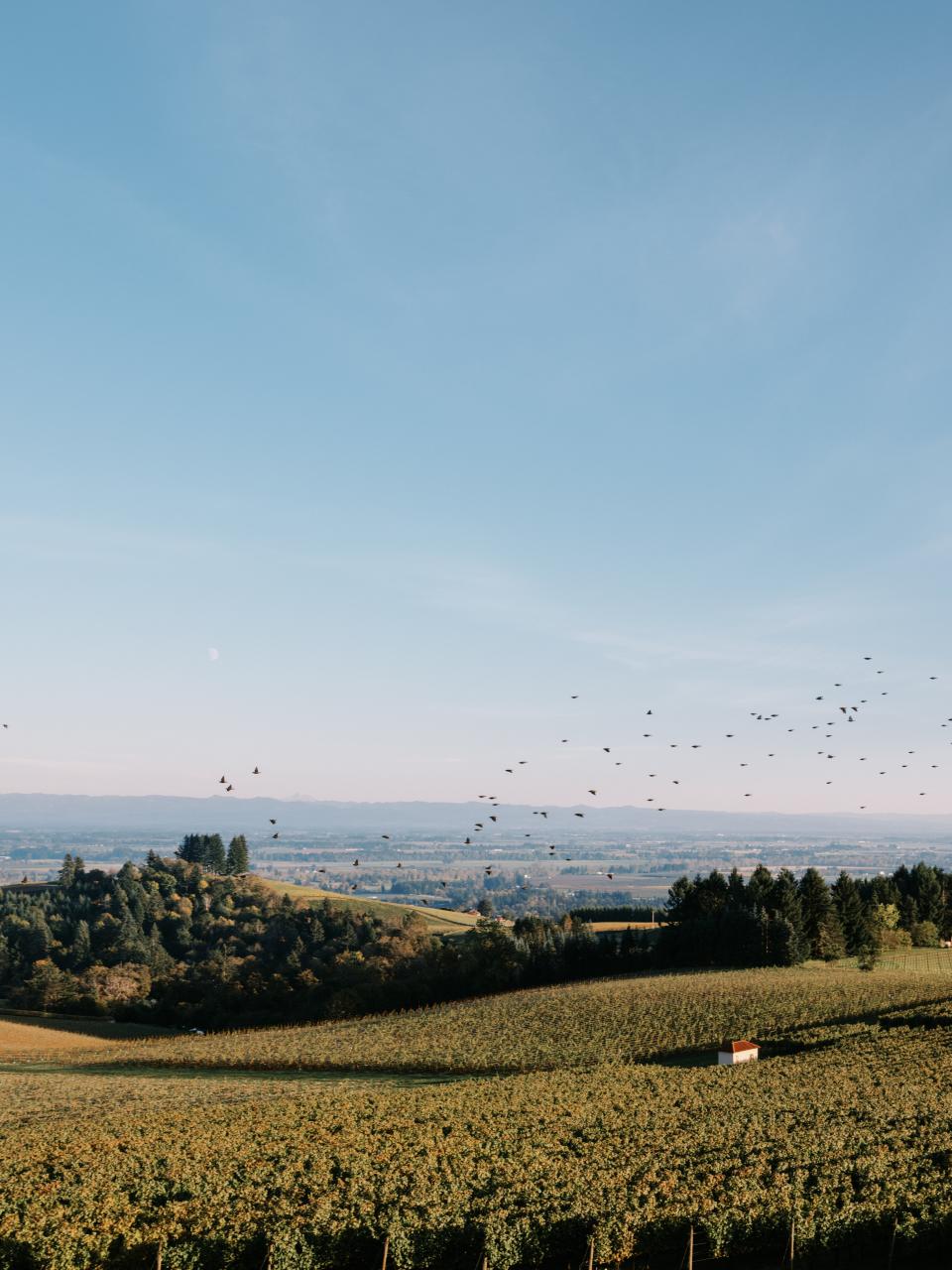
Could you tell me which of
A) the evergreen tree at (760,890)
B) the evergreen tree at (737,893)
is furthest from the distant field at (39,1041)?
the evergreen tree at (760,890)

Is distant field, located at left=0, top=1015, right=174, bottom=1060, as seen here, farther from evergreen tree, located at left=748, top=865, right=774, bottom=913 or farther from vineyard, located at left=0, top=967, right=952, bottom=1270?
evergreen tree, located at left=748, top=865, right=774, bottom=913

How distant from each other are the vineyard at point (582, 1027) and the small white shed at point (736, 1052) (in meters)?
4.05

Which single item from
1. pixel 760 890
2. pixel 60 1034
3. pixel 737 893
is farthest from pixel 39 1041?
pixel 737 893

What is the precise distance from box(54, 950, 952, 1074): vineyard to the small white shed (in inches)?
159

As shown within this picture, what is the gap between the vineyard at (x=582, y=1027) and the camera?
61562 millimetres

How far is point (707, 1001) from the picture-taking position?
7619cm

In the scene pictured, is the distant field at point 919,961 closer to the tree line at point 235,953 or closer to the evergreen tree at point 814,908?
the evergreen tree at point 814,908

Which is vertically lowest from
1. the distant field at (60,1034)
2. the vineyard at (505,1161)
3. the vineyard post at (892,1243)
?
the distant field at (60,1034)

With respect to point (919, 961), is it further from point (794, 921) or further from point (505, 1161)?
point (505, 1161)

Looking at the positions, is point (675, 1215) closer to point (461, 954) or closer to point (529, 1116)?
point (529, 1116)

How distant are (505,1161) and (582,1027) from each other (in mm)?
43488

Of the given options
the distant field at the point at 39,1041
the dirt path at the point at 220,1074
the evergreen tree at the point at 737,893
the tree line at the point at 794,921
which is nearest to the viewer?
the dirt path at the point at 220,1074

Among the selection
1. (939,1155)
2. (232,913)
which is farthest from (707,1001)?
(232,913)

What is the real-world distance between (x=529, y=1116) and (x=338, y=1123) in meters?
8.35
